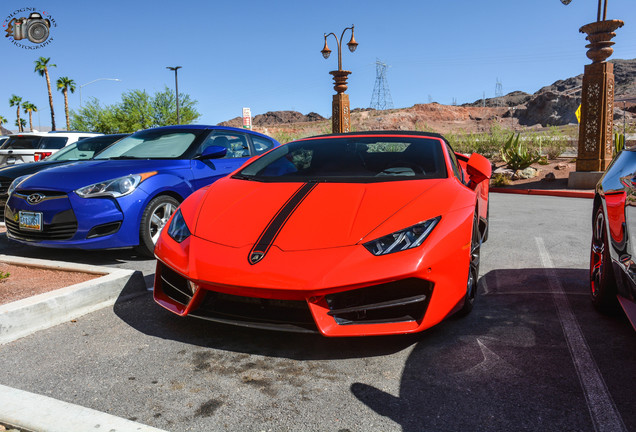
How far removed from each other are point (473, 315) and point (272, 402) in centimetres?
179

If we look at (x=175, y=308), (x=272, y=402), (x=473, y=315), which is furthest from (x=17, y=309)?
(x=473, y=315)

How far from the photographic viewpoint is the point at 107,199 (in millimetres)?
5027

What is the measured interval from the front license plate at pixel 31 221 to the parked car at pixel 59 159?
2011mm

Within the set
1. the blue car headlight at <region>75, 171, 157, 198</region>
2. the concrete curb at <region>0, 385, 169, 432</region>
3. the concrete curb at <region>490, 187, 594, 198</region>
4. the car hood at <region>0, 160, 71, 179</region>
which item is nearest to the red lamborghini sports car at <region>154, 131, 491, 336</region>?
the concrete curb at <region>0, 385, 169, 432</region>

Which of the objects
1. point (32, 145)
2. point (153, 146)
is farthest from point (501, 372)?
point (32, 145)

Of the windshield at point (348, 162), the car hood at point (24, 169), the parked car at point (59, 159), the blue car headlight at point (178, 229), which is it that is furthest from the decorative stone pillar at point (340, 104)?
the blue car headlight at point (178, 229)

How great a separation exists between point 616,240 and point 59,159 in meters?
7.90

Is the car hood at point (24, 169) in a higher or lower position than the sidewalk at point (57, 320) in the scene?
higher

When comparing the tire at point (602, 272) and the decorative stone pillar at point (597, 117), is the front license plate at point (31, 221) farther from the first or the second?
the decorative stone pillar at point (597, 117)

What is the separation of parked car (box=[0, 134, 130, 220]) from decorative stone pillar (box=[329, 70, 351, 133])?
Answer: 10215mm

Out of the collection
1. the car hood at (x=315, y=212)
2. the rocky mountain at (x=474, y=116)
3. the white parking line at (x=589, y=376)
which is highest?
the rocky mountain at (x=474, y=116)

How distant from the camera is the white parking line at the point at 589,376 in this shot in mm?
2230

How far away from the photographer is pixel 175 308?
10.4 feet

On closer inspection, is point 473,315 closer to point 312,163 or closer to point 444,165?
point 444,165
